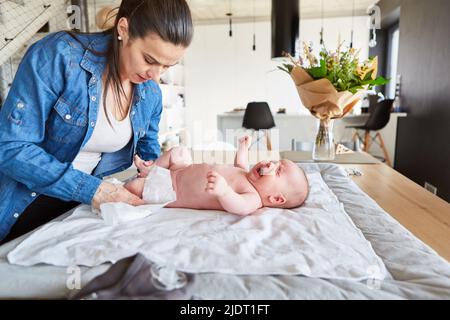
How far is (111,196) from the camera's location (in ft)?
2.66

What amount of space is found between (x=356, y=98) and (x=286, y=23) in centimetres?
293

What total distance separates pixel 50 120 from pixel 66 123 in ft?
0.13

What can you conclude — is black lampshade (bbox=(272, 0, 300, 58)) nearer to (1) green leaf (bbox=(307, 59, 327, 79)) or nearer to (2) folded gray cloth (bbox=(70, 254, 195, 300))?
(1) green leaf (bbox=(307, 59, 327, 79))

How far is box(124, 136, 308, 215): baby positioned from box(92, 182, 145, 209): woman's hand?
74 mm

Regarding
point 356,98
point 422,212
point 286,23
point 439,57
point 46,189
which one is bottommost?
point 422,212

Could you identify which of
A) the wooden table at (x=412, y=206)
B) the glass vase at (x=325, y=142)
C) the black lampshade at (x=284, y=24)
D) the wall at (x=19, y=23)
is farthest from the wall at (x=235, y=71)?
the wooden table at (x=412, y=206)

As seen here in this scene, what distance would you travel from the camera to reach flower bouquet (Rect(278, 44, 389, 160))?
5.03 ft

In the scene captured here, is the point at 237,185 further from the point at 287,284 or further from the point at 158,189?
the point at 287,284

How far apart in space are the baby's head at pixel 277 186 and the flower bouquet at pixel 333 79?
703 millimetres

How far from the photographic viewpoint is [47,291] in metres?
0.53

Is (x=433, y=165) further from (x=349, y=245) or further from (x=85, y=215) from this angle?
(x=85, y=215)

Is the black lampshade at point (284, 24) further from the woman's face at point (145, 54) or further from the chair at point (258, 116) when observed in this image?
the woman's face at point (145, 54)

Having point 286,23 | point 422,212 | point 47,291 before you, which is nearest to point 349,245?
point 422,212

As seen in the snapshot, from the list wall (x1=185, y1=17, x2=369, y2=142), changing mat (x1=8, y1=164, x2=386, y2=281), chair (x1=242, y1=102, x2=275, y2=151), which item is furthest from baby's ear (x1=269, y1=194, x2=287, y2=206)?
wall (x1=185, y1=17, x2=369, y2=142)
